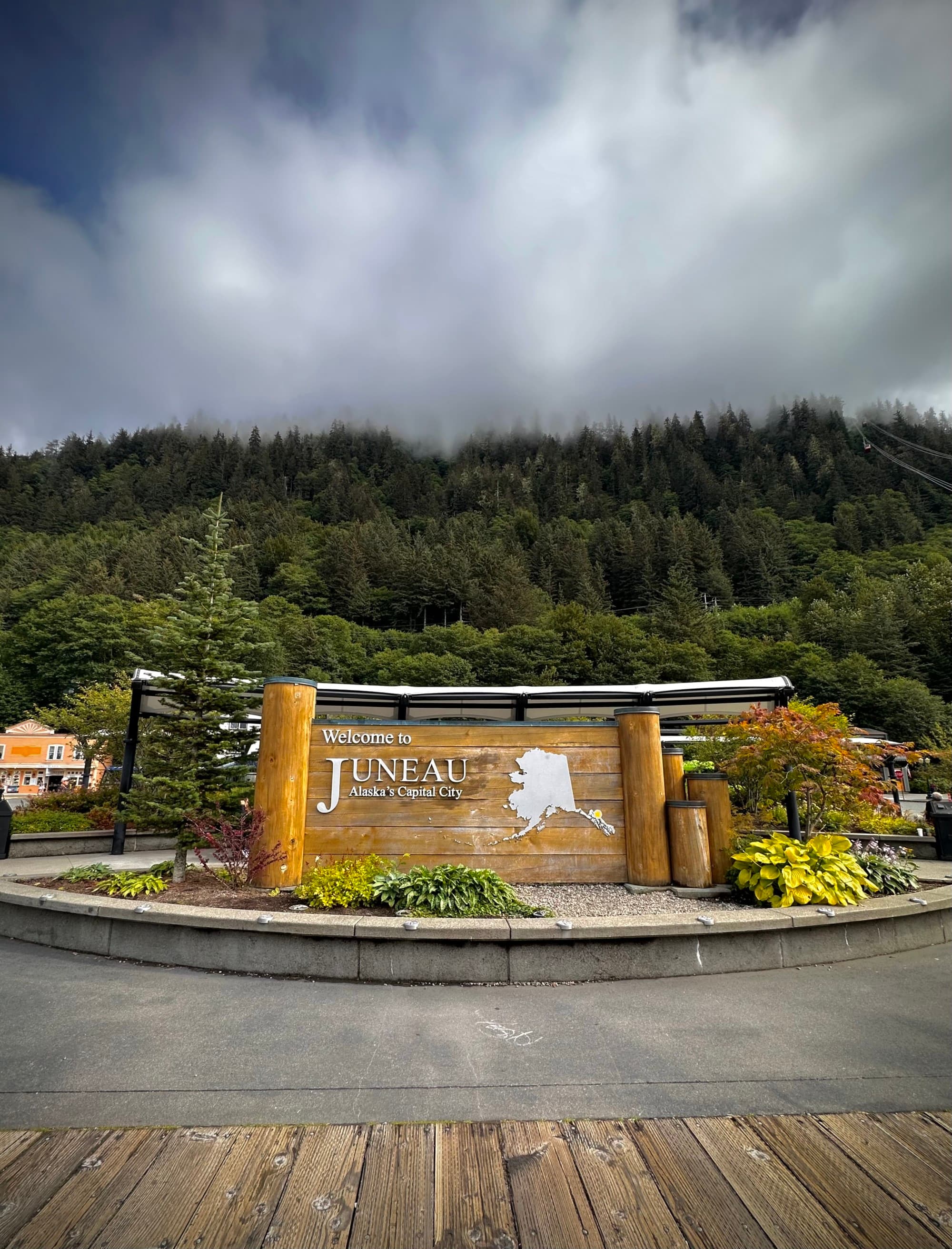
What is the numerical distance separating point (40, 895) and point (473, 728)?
4.40m

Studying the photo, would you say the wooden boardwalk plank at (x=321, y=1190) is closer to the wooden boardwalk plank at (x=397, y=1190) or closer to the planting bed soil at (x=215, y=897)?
the wooden boardwalk plank at (x=397, y=1190)

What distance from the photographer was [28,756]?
56906 millimetres

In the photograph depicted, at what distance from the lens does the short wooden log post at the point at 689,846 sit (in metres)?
6.95

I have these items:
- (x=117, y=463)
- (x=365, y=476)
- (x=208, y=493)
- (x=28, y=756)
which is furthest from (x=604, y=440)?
(x=28, y=756)

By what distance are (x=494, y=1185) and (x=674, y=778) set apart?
5.70m

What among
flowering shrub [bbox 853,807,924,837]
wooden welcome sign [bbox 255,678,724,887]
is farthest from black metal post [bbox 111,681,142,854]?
flowering shrub [bbox 853,807,924,837]

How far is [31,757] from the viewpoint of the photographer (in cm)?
5703

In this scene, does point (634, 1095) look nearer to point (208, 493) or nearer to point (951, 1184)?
point (951, 1184)

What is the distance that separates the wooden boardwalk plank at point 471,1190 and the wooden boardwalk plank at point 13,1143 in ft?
5.54

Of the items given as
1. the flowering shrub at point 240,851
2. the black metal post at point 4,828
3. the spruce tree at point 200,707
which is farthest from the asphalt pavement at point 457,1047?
the black metal post at point 4,828

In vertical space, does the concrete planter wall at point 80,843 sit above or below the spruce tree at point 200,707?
below

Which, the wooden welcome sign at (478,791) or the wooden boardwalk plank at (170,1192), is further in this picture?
the wooden welcome sign at (478,791)

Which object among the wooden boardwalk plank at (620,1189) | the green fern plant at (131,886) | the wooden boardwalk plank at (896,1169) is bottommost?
the wooden boardwalk plank at (896,1169)

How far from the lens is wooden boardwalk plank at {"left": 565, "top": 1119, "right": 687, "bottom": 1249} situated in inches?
86.7
